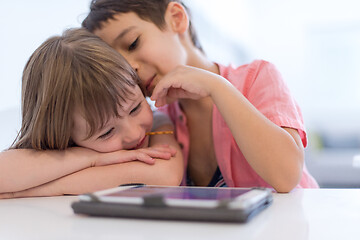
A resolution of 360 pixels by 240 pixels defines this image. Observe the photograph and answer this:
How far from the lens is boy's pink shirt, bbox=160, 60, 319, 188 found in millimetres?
820

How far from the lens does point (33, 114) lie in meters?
0.79

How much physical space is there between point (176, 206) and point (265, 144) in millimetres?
331

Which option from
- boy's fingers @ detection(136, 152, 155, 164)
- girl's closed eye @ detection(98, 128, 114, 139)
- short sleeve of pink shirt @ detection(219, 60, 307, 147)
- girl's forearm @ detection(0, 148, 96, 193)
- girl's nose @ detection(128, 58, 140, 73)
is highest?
girl's nose @ detection(128, 58, 140, 73)

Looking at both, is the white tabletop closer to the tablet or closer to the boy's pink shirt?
the tablet

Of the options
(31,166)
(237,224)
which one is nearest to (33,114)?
(31,166)

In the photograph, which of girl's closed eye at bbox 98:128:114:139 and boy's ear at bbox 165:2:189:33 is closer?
girl's closed eye at bbox 98:128:114:139

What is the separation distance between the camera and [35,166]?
2.41ft

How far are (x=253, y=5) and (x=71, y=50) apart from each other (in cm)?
381

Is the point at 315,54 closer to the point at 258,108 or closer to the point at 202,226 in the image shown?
the point at 258,108

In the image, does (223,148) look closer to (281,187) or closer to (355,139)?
(281,187)

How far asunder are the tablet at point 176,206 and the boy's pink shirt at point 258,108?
1.09 feet

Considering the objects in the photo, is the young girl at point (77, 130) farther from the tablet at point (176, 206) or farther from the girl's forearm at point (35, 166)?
the tablet at point (176, 206)

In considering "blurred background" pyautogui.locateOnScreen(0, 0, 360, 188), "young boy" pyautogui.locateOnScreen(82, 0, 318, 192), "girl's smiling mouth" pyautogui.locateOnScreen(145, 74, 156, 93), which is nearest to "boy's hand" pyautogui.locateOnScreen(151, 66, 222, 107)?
"young boy" pyautogui.locateOnScreen(82, 0, 318, 192)

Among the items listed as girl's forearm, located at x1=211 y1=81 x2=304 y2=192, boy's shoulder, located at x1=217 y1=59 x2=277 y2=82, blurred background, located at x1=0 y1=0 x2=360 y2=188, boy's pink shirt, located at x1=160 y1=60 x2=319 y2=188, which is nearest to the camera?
girl's forearm, located at x1=211 y1=81 x2=304 y2=192
